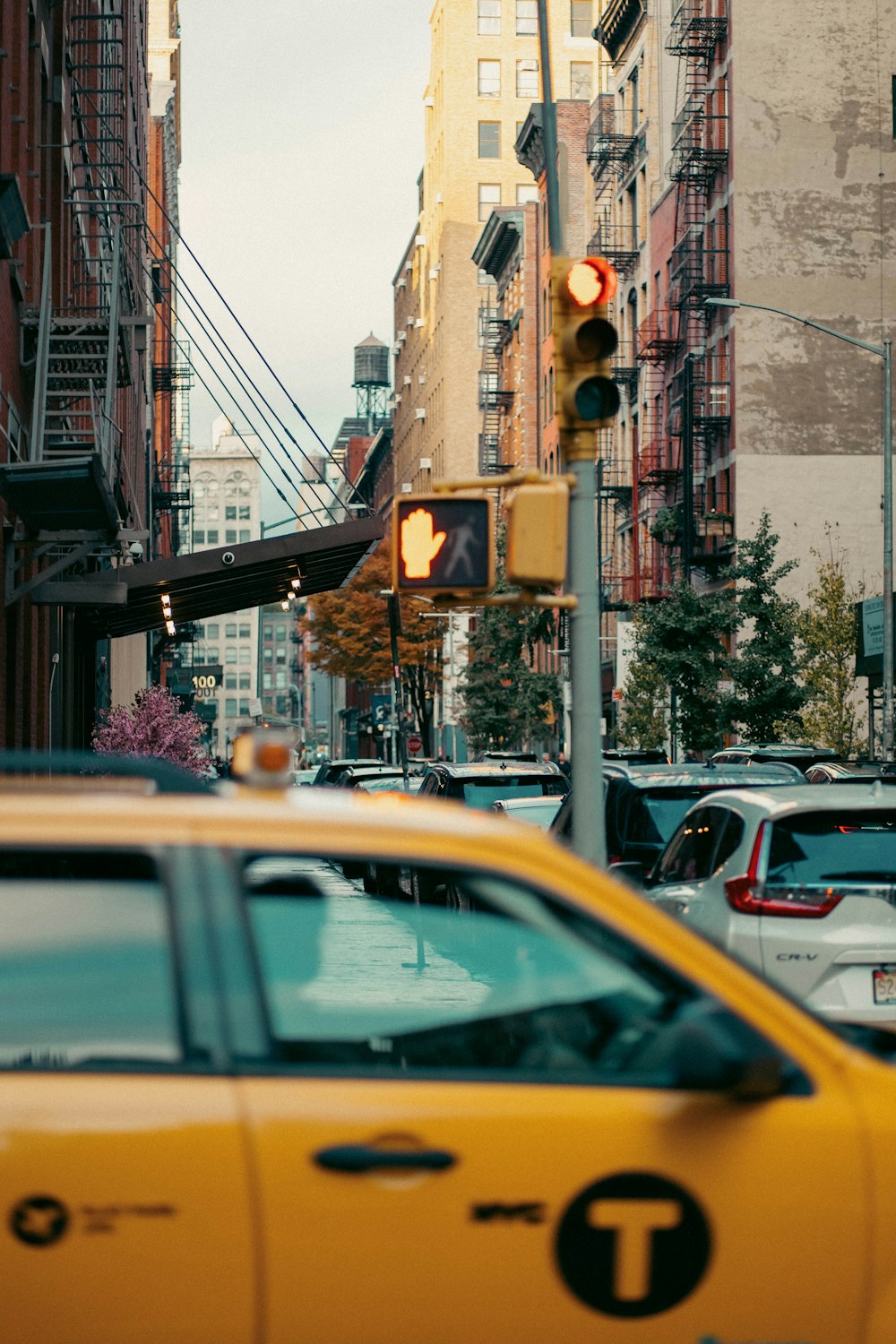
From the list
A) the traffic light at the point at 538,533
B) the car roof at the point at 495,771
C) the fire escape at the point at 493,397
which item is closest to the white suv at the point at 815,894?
the traffic light at the point at 538,533

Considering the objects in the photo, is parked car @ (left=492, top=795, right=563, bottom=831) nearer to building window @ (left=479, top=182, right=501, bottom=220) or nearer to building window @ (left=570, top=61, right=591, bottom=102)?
building window @ (left=570, top=61, right=591, bottom=102)

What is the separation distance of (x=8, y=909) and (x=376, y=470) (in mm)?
147127

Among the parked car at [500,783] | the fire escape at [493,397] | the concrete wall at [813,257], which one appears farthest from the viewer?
the fire escape at [493,397]

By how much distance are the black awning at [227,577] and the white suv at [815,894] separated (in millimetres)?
15012

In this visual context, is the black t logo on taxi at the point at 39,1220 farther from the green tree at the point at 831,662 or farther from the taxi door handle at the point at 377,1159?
the green tree at the point at 831,662

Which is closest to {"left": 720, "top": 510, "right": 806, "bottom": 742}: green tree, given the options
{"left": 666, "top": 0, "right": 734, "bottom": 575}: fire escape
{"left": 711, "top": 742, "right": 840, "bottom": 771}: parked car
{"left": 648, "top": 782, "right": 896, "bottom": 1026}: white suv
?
{"left": 666, "top": 0, "right": 734, "bottom": 575}: fire escape

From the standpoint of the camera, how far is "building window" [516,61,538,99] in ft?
358

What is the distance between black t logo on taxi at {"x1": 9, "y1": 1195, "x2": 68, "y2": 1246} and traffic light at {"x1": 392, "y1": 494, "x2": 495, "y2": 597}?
5973mm

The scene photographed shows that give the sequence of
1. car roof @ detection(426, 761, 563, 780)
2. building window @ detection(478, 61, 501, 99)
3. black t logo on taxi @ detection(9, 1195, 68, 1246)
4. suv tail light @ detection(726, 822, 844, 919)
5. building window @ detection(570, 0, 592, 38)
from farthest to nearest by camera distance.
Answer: building window @ detection(478, 61, 501, 99), building window @ detection(570, 0, 592, 38), car roof @ detection(426, 761, 563, 780), suv tail light @ detection(726, 822, 844, 919), black t logo on taxi @ detection(9, 1195, 68, 1246)

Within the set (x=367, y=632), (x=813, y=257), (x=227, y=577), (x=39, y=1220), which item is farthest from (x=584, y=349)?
(x=367, y=632)

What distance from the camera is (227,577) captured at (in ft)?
101

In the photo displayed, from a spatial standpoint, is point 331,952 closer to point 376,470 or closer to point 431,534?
point 431,534

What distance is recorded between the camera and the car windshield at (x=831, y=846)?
31.5ft

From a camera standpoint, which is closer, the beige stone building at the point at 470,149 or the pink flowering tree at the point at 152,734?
the pink flowering tree at the point at 152,734
